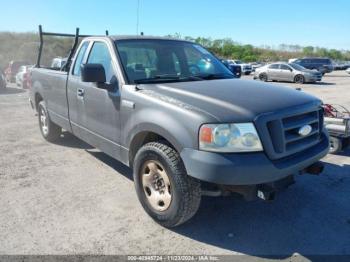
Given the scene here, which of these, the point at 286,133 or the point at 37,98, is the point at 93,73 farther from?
the point at 37,98

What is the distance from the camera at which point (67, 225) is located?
380 centimetres

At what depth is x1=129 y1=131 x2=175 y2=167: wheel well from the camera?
3.89 m

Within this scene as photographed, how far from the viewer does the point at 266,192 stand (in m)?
3.25

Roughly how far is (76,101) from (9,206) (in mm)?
1715

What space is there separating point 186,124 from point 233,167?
1.89 feet

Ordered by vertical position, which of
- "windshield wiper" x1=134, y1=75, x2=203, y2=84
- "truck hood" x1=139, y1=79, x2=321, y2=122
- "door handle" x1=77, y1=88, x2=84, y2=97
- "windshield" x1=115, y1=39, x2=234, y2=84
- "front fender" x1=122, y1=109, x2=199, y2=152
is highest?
"windshield" x1=115, y1=39, x2=234, y2=84

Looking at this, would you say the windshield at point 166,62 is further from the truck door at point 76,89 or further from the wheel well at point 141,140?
the truck door at point 76,89

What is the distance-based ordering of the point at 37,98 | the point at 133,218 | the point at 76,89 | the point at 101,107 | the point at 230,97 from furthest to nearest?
the point at 37,98, the point at 76,89, the point at 101,107, the point at 133,218, the point at 230,97

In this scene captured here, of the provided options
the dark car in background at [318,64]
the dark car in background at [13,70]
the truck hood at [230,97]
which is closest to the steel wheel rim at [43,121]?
the truck hood at [230,97]

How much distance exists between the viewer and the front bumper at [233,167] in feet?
10.1

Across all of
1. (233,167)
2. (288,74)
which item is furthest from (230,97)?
(288,74)

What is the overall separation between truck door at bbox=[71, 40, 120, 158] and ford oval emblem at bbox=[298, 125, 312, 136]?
1993 millimetres

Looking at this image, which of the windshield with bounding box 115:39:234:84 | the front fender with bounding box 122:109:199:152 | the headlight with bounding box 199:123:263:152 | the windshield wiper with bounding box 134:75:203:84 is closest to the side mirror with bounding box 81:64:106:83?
the windshield with bounding box 115:39:234:84

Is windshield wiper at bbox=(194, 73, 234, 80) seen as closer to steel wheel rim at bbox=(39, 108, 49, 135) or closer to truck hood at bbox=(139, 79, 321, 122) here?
truck hood at bbox=(139, 79, 321, 122)
